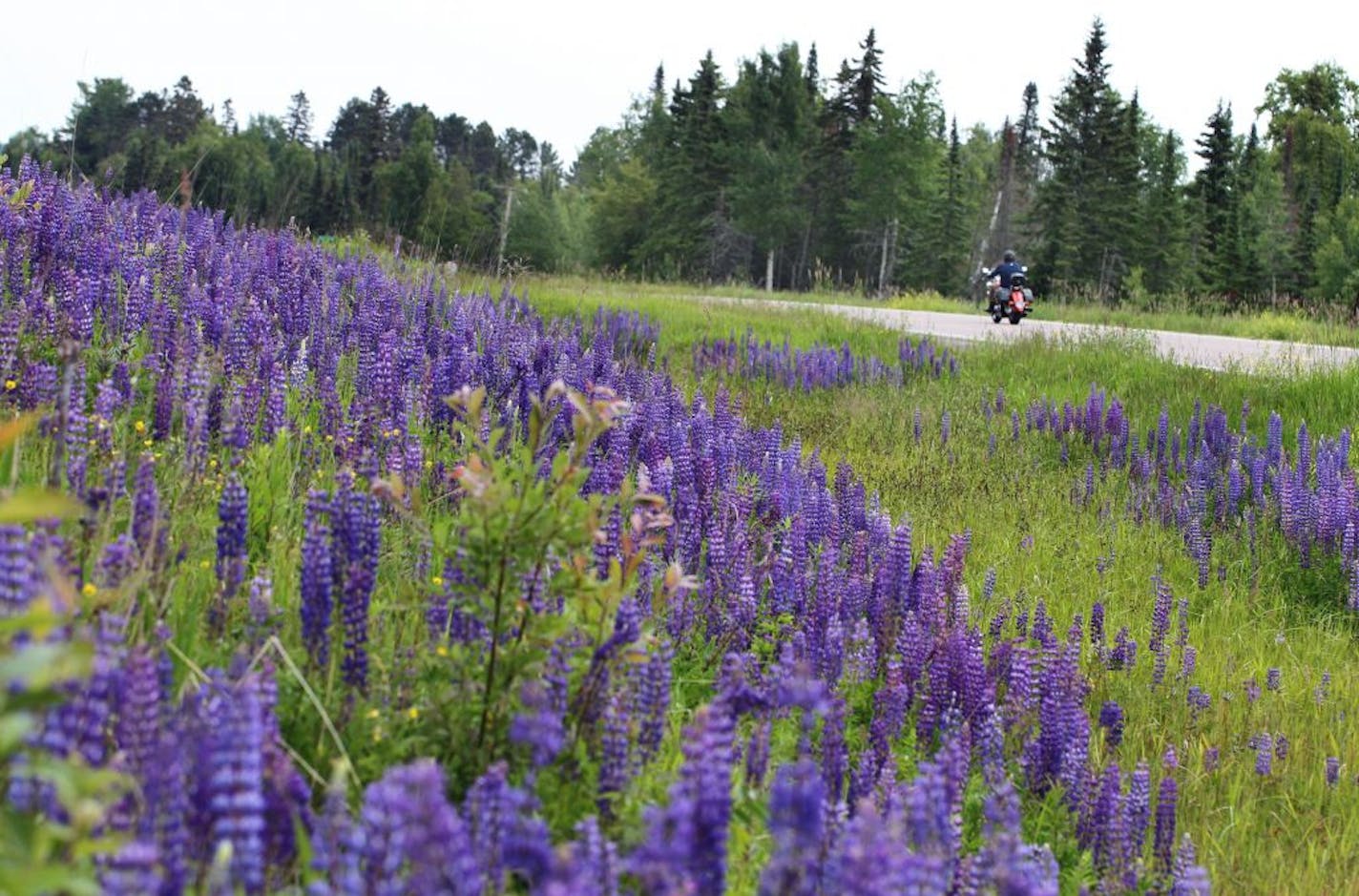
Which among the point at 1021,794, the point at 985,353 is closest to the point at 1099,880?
the point at 1021,794

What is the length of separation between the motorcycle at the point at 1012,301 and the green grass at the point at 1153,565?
795 centimetres

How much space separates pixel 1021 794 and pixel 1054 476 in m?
4.70

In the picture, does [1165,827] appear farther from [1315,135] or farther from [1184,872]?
[1315,135]

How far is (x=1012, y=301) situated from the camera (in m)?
20.9

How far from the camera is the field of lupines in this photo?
1759 millimetres

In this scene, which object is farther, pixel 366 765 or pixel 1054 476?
pixel 1054 476

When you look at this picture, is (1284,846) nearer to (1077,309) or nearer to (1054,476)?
(1054,476)

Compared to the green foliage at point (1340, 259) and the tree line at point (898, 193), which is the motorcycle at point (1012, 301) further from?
the green foliage at point (1340, 259)

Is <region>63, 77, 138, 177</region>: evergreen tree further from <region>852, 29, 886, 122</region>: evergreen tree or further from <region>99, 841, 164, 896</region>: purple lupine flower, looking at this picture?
<region>99, 841, 164, 896</region>: purple lupine flower

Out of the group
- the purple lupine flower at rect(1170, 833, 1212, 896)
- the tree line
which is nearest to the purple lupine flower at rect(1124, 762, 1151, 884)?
the purple lupine flower at rect(1170, 833, 1212, 896)

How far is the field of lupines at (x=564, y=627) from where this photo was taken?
1.76 metres

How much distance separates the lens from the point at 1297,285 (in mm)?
56938

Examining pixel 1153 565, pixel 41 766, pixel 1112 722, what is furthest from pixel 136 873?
pixel 1153 565

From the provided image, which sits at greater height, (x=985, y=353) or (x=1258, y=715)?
(x=985, y=353)
